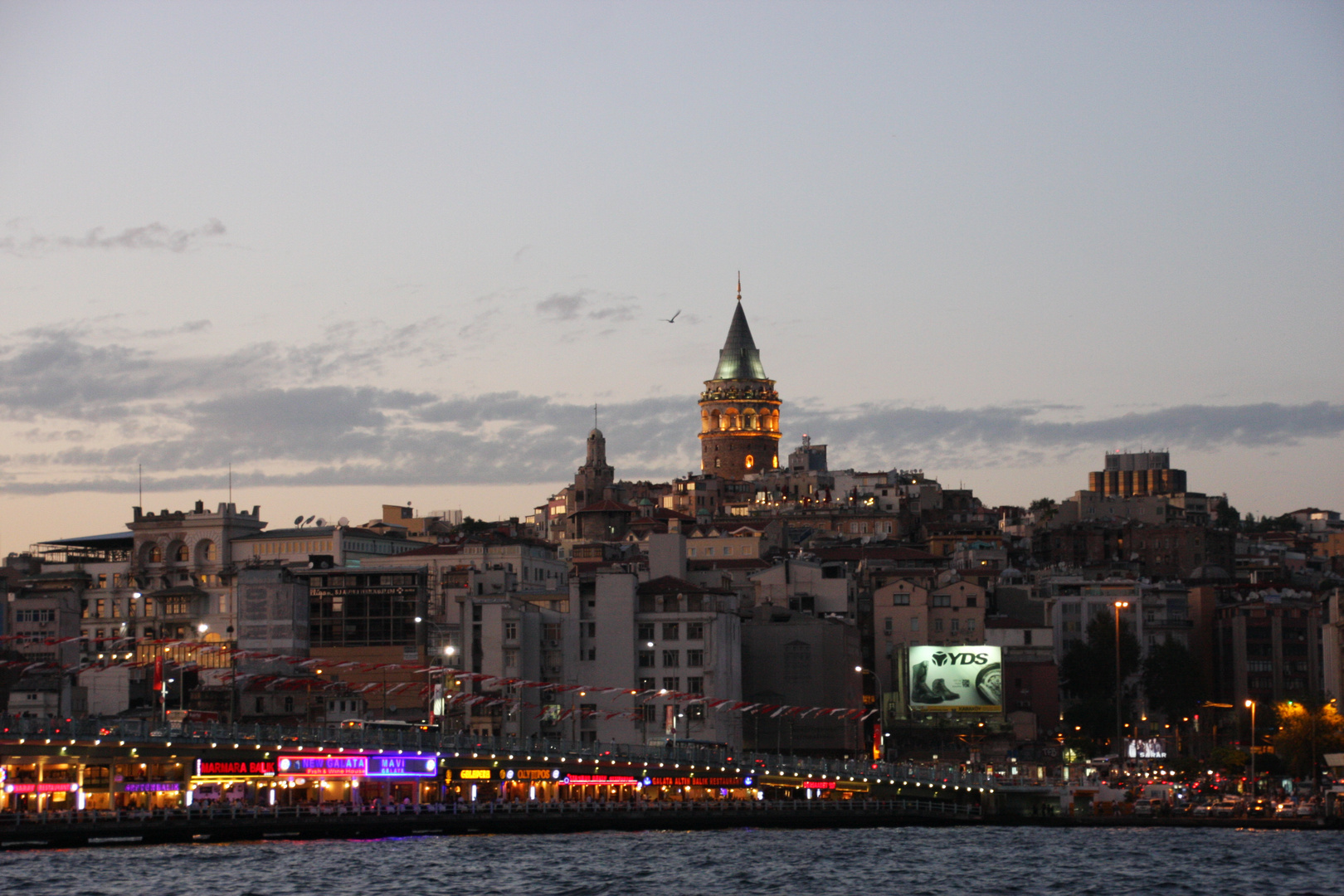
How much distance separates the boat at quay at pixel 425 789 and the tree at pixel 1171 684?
1456 inches

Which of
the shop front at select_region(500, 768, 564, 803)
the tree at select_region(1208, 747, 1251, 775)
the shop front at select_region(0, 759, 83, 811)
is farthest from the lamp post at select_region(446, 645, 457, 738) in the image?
the tree at select_region(1208, 747, 1251, 775)

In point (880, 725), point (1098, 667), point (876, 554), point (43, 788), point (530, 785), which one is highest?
point (876, 554)

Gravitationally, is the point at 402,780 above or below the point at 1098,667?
below

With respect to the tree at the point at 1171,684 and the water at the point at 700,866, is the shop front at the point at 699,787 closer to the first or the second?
the water at the point at 700,866

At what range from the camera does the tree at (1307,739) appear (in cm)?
11294

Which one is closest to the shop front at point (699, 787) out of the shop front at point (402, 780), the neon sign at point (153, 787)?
the shop front at point (402, 780)

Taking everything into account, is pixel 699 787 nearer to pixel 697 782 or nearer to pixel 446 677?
pixel 697 782

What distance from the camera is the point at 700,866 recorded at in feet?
254

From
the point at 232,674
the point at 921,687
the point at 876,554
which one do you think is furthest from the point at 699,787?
the point at 876,554

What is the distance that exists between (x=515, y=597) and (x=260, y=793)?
34.6 metres

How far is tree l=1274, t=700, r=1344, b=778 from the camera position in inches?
4446

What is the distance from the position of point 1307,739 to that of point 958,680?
70.3 feet

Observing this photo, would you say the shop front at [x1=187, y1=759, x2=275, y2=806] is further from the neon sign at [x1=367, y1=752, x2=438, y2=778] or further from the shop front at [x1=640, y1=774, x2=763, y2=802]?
the shop front at [x1=640, y1=774, x2=763, y2=802]

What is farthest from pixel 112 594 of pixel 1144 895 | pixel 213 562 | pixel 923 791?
pixel 1144 895
